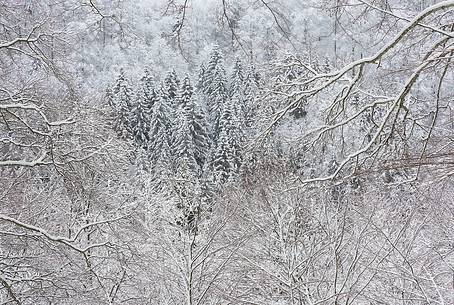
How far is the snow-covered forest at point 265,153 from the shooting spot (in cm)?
305

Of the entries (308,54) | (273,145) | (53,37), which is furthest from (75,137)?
(308,54)

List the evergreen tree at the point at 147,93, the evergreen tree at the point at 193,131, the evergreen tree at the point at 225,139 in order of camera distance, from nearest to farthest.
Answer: the evergreen tree at the point at 225,139 < the evergreen tree at the point at 193,131 < the evergreen tree at the point at 147,93

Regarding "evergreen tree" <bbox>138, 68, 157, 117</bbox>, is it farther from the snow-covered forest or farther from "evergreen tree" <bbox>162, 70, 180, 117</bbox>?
the snow-covered forest

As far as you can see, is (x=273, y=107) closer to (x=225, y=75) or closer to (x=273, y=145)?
(x=273, y=145)

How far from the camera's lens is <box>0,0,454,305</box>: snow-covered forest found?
305 cm

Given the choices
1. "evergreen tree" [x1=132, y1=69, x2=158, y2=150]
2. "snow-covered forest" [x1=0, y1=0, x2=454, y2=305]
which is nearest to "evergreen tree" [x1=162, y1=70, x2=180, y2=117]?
"evergreen tree" [x1=132, y1=69, x2=158, y2=150]

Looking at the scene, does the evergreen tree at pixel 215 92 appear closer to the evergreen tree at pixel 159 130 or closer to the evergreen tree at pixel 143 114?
the evergreen tree at pixel 159 130

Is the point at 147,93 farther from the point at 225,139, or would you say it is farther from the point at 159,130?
the point at 225,139

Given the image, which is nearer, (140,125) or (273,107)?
(273,107)

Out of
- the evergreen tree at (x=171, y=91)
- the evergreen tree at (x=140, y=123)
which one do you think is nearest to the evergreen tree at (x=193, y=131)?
the evergreen tree at (x=171, y=91)

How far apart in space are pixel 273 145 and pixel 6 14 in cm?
254

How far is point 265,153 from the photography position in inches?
171

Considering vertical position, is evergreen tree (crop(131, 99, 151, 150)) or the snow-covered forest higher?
evergreen tree (crop(131, 99, 151, 150))

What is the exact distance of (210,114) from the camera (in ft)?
138
